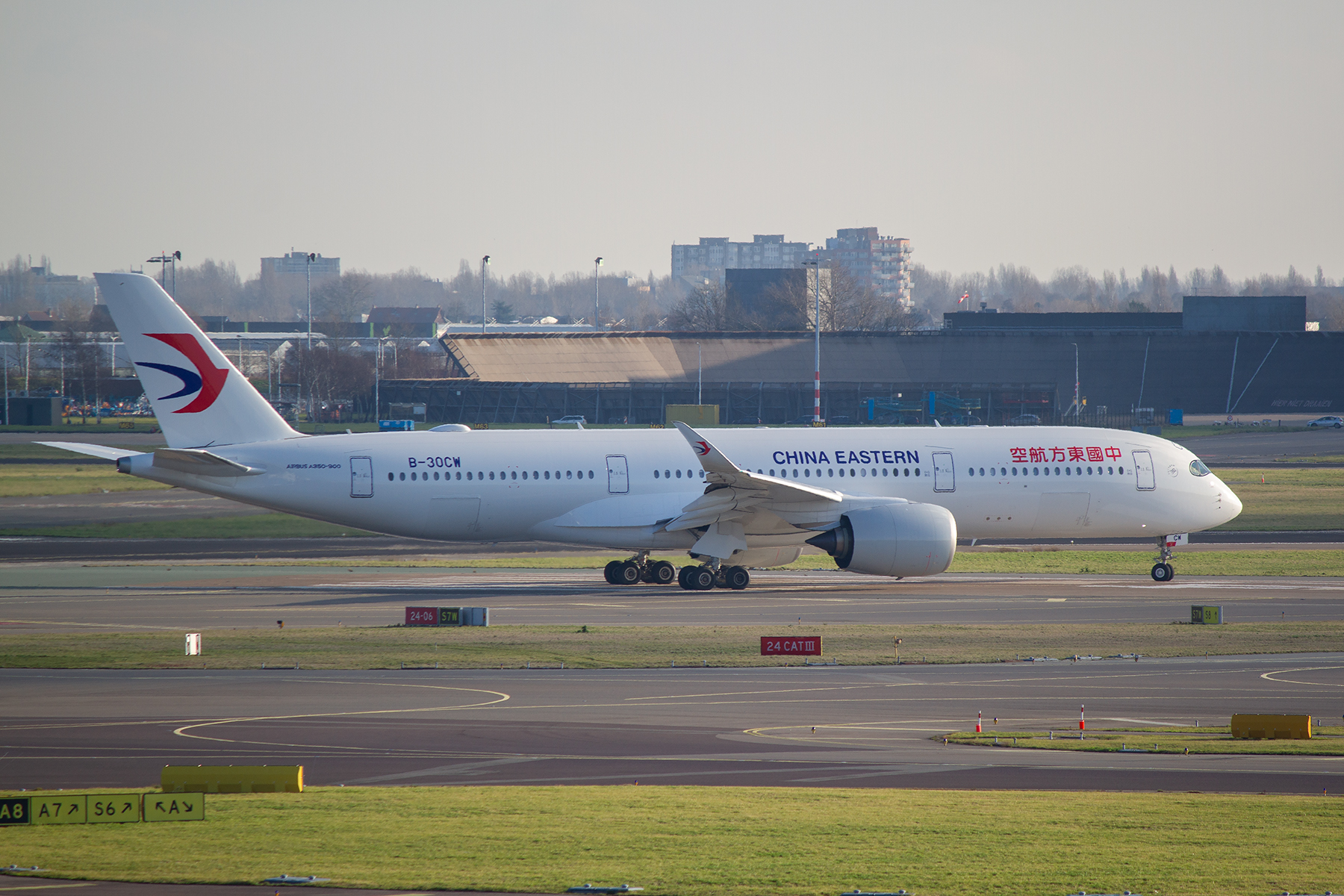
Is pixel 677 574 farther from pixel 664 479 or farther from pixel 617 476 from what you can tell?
pixel 617 476

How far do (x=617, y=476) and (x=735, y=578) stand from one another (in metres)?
4.53

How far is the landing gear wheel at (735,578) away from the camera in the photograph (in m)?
36.9

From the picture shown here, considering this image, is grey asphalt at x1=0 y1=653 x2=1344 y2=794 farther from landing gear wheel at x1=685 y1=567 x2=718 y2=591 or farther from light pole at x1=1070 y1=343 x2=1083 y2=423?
light pole at x1=1070 y1=343 x2=1083 y2=423

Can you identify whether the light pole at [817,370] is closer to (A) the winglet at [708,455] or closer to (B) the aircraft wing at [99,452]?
(A) the winglet at [708,455]

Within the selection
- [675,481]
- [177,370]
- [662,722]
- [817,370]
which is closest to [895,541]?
[675,481]

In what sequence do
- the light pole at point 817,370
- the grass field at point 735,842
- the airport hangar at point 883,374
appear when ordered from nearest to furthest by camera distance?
the grass field at point 735,842
the light pole at point 817,370
the airport hangar at point 883,374

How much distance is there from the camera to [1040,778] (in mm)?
16594

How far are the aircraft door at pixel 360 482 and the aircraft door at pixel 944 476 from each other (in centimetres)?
1652

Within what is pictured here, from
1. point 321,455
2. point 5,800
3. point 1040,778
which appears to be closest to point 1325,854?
point 1040,778

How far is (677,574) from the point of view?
39312 mm

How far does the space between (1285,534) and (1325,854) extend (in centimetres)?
4149

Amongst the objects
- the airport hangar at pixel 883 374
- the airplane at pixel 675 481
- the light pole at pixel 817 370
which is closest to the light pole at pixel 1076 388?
the airport hangar at pixel 883 374

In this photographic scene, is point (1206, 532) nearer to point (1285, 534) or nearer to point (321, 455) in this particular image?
point (1285, 534)

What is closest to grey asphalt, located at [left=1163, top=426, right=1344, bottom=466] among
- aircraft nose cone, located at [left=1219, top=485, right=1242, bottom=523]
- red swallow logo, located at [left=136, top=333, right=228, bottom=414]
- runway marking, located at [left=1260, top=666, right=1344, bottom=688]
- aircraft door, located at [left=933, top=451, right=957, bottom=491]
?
aircraft nose cone, located at [left=1219, top=485, right=1242, bottom=523]
